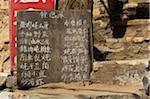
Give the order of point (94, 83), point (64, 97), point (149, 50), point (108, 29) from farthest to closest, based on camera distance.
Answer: point (108, 29)
point (149, 50)
point (94, 83)
point (64, 97)

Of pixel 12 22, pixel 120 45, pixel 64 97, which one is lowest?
pixel 64 97

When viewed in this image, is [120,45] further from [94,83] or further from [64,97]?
[64,97]

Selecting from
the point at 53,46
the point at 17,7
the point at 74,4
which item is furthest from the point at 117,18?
the point at 53,46

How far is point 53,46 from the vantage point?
5820 mm

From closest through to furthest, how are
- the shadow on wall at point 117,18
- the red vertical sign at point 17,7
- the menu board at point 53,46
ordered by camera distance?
the menu board at point 53,46
the red vertical sign at point 17,7
the shadow on wall at point 117,18

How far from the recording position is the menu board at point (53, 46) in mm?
5770

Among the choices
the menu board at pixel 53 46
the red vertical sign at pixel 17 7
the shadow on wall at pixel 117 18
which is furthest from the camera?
the shadow on wall at pixel 117 18

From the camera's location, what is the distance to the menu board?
Answer: 18.9ft

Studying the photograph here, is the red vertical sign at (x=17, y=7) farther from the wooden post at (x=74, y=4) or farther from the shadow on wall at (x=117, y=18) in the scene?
the shadow on wall at (x=117, y=18)

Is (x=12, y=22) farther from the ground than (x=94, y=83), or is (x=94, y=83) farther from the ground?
(x=12, y=22)

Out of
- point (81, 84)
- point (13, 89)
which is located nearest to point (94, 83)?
point (81, 84)

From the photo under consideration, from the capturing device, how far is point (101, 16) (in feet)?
30.3

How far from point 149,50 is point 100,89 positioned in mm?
2135

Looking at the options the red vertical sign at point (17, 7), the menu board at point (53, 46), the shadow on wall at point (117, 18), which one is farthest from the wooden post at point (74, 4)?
the shadow on wall at point (117, 18)
